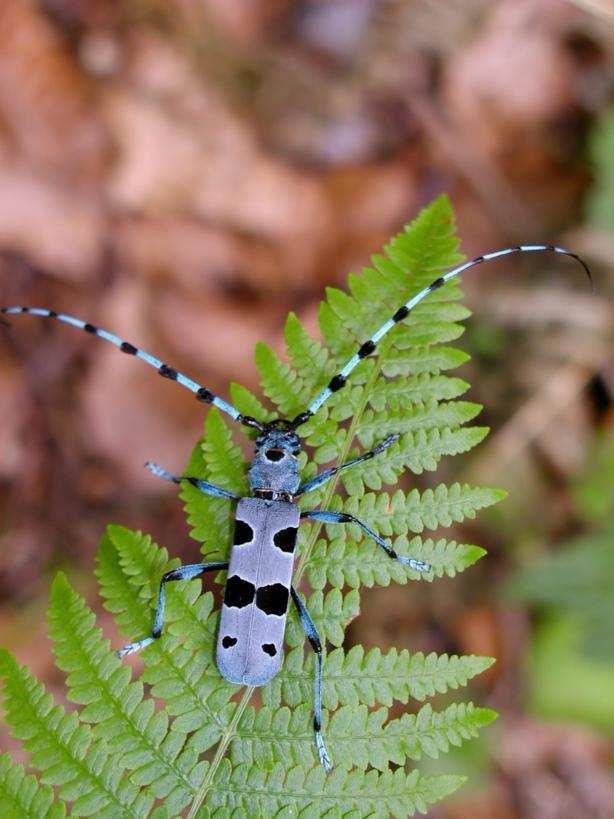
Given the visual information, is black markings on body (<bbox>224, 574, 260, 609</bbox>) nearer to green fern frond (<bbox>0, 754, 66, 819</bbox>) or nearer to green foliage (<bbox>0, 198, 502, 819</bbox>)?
green foliage (<bbox>0, 198, 502, 819</bbox>)

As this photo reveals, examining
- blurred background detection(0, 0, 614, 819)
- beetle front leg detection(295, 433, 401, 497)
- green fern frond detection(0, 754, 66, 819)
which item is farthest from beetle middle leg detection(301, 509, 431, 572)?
blurred background detection(0, 0, 614, 819)

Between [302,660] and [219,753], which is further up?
[302,660]

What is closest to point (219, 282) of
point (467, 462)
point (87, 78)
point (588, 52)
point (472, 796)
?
point (87, 78)

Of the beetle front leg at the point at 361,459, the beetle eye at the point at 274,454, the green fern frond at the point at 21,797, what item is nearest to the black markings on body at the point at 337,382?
the beetle front leg at the point at 361,459

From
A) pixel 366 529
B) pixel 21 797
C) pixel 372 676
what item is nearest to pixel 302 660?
pixel 372 676

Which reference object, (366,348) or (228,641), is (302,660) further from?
(366,348)

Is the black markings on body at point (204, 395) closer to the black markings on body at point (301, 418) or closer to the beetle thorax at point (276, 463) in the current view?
the beetle thorax at point (276, 463)
